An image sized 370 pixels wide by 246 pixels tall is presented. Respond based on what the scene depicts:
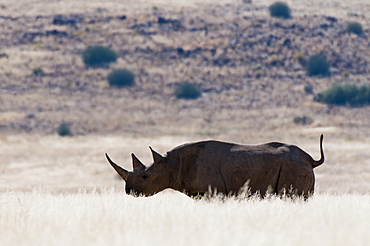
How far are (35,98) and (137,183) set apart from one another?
5845 cm

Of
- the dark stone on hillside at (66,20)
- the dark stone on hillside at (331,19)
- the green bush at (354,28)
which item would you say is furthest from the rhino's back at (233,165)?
the dark stone on hillside at (331,19)

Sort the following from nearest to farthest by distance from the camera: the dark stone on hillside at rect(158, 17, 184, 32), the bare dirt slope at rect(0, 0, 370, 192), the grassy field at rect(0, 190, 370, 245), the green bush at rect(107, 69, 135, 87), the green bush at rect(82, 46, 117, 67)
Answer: the grassy field at rect(0, 190, 370, 245) → the bare dirt slope at rect(0, 0, 370, 192) → the green bush at rect(107, 69, 135, 87) → the green bush at rect(82, 46, 117, 67) → the dark stone on hillside at rect(158, 17, 184, 32)

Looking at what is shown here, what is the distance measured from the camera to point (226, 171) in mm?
13422

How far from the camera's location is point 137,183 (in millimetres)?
13492

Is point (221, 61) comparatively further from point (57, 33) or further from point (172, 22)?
point (57, 33)

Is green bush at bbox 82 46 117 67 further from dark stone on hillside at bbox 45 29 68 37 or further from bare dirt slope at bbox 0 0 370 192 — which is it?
dark stone on hillside at bbox 45 29 68 37

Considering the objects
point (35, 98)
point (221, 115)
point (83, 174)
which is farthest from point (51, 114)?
point (83, 174)

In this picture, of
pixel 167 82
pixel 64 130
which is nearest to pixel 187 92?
pixel 167 82

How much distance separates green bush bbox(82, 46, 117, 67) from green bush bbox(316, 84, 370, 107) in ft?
68.5

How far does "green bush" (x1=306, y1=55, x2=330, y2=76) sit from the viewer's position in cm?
8175

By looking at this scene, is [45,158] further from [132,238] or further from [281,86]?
[132,238]

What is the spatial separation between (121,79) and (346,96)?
61.9 feet

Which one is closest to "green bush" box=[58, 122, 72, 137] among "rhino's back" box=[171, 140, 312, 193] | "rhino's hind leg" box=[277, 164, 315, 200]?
"rhino's back" box=[171, 140, 312, 193]

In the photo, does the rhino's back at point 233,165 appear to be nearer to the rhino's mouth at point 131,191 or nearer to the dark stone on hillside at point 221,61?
the rhino's mouth at point 131,191
